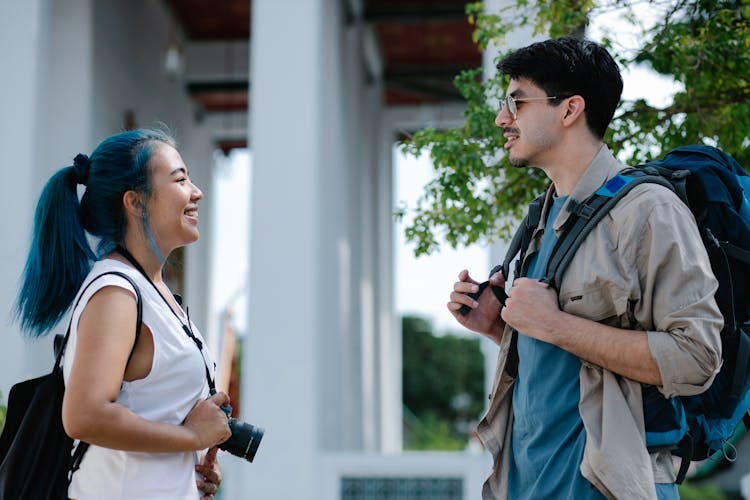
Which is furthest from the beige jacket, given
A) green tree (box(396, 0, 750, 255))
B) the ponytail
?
green tree (box(396, 0, 750, 255))

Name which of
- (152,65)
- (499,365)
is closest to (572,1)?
(499,365)

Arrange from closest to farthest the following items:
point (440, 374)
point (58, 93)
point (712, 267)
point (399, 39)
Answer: point (712, 267), point (58, 93), point (399, 39), point (440, 374)

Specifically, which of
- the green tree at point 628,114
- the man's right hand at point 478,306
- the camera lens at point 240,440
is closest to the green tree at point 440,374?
the green tree at point 628,114

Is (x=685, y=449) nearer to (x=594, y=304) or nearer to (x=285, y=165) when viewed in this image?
(x=594, y=304)

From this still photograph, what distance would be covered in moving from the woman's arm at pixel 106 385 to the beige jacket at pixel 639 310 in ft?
3.27

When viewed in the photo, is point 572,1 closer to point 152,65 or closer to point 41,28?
point 41,28

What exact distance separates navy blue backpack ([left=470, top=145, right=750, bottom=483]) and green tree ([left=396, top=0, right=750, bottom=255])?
1.94m

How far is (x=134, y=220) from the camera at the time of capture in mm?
2588

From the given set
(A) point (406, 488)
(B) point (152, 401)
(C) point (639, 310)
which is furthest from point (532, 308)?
(A) point (406, 488)

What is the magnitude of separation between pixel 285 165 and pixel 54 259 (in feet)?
21.9

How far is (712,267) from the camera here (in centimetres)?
236

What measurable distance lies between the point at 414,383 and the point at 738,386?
127 feet

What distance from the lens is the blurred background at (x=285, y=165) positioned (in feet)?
29.0

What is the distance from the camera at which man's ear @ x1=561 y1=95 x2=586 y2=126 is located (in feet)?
8.46
